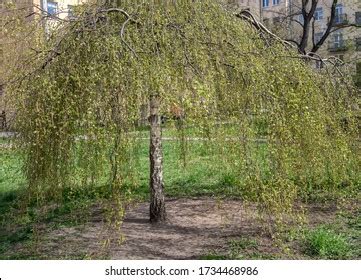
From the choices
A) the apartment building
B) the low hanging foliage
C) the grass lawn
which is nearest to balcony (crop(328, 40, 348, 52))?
the apartment building

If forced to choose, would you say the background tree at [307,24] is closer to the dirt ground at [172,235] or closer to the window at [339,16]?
the dirt ground at [172,235]

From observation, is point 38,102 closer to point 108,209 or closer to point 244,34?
point 108,209

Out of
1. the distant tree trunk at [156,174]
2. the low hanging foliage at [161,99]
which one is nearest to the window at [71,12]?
the low hanging foliage at [161,99]

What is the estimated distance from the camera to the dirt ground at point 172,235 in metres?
4.53

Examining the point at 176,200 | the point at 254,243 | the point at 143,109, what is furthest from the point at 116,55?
the point at 176,200

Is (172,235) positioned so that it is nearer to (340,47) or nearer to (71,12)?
(71,12)

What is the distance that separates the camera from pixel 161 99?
3.57 m

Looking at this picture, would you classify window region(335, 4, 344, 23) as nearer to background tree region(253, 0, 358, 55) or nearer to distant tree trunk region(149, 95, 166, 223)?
background tree region(253, 0, 358, 55)

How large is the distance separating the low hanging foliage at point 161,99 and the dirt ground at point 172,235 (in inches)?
22.2

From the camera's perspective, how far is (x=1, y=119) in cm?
462

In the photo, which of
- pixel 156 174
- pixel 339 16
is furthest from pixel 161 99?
pixel 339 16

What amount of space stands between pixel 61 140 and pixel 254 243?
86.0 inches

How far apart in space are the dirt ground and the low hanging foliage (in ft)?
1.85
